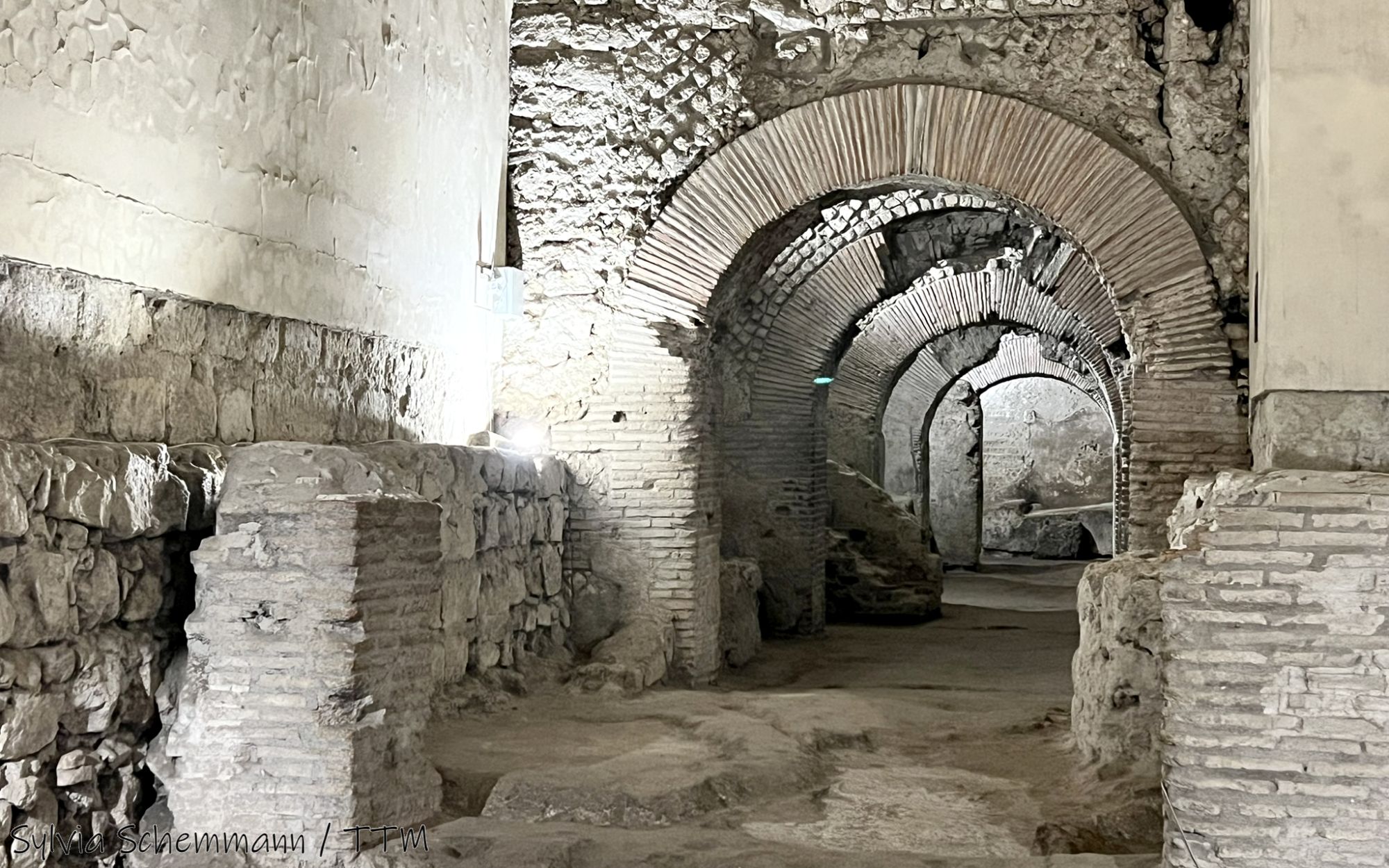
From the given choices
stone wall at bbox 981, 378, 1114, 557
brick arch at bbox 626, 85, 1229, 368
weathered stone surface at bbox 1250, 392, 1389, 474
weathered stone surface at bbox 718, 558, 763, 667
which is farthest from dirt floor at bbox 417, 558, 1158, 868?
stone wall at bbox 981, 378, 1114, 557

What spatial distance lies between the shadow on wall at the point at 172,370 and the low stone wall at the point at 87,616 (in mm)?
249

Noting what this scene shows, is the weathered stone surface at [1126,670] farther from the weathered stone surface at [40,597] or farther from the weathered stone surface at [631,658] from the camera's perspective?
the weathered stone surface at [40,597]

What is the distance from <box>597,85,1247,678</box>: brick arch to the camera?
248 inches

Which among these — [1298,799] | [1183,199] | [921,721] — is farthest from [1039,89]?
[1298,799]

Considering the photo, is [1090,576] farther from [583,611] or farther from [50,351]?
[50,351]

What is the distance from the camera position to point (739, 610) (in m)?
8.34

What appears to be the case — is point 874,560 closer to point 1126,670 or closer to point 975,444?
point 975,444

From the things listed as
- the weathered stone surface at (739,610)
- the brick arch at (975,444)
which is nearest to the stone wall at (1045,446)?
the brick arch at (975,444)

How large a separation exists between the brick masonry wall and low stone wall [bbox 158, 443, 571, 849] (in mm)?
2105

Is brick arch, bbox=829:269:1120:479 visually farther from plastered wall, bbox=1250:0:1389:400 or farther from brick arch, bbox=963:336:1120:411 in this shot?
plastered wall, bbox=1250:0:1389:400

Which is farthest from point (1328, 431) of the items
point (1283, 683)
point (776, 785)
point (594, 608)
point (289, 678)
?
point (594, 608)

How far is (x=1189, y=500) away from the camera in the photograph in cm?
466

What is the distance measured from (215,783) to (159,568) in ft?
1.97

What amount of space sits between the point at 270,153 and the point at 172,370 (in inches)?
37.6
